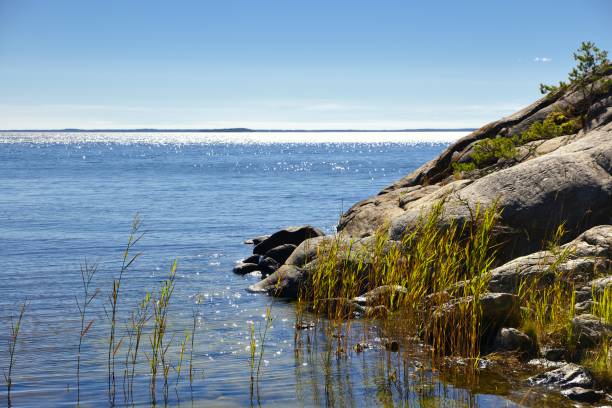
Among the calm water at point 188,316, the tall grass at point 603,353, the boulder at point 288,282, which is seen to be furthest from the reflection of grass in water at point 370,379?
the boulder at point 288,282

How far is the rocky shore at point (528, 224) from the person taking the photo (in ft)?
35.7

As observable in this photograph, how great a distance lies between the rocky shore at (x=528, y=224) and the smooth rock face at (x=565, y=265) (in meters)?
0.02

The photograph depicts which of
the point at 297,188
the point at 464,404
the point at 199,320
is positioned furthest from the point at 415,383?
the point at 297,188

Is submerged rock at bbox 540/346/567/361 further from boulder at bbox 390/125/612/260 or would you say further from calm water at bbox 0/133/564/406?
boulder at bbox 390/125/612/260

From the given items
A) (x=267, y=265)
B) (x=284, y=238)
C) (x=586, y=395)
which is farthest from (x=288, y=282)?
(x=586, y=395)

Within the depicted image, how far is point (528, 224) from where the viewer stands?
15.6 meters

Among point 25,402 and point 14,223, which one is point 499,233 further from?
point 14,223

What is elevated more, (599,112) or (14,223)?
(599,112)

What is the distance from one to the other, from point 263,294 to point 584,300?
9030mm

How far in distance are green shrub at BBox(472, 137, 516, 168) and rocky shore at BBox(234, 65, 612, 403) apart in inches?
1.2

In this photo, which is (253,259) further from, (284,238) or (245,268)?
(284,238)

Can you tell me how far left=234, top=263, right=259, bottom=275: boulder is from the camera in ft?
73.7

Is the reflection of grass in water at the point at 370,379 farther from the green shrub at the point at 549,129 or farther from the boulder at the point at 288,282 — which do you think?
the green shrub at the point at 549,129

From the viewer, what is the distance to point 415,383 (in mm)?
10375
